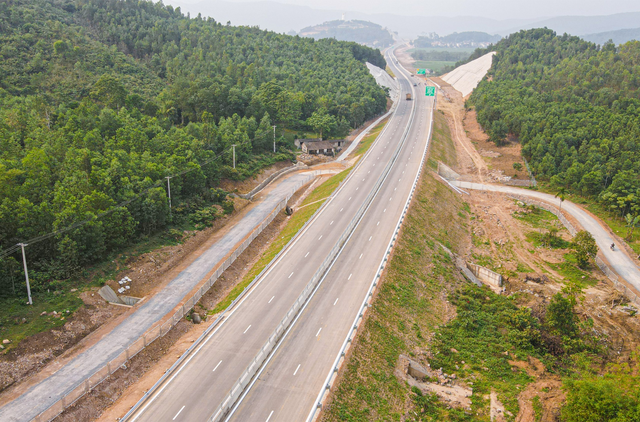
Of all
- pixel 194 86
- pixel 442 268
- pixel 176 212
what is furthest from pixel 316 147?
pixel 442 268

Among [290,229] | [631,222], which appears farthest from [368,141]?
[631,222]

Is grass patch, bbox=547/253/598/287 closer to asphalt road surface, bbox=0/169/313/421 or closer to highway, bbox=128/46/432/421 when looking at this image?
highway, bbox=128/46/432/421

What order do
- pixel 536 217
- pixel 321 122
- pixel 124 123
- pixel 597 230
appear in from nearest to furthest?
1. pixel 597 230
2. pixel 124 123
3. pixel 536 217
4. pixel 321 122

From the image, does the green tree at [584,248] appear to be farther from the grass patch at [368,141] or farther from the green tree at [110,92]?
the green tree at [110,92]

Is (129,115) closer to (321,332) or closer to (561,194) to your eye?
(321,332)

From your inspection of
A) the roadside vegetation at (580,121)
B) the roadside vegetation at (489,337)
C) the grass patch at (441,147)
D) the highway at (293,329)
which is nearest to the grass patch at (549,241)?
the roadside vegetation at (489,337)

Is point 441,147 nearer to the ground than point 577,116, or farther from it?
nearer to the ground

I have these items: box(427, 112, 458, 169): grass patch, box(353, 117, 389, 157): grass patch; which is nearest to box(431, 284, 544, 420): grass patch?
box(427, 112, 458, 169): grass patch
